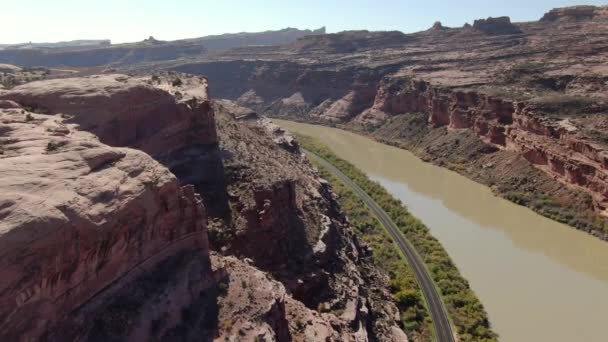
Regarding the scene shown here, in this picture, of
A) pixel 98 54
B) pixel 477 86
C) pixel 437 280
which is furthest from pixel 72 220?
pixel 98 54

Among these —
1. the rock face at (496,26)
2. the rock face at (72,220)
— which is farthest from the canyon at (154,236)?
the rock face at (496,26)

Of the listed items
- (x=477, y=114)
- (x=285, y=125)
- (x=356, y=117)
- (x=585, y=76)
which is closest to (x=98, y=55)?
(x=285, y=125)

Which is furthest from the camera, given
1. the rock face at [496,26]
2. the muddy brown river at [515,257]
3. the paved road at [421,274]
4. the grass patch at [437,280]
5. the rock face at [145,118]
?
the rock face at [496,26]

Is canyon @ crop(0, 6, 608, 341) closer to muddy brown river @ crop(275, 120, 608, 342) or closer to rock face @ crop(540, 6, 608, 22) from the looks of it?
muddy brown river @ crop(275, 120, 608, 342)

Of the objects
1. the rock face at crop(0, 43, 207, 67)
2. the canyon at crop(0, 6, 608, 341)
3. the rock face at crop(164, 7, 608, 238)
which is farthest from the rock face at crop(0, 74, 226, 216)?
the rock face at crop(0, 43, 207, 67)

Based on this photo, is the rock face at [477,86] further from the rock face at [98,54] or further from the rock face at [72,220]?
the rock face at [72,220]

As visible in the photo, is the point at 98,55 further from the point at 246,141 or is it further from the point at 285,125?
the point at 246,141

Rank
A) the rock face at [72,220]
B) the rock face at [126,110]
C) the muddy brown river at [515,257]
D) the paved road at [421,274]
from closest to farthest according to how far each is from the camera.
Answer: the rock face at [72,220] → the rock face at [126,110] → the paved road at [421,274] → the muddy brown river at [515,257]
